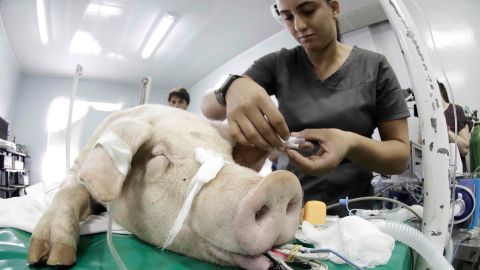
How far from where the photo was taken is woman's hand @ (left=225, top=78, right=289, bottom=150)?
0.59 m

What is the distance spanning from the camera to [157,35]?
15.8 ft

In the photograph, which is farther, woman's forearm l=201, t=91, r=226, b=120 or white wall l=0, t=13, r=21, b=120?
white wall l=0, t=13, r=21, b=120

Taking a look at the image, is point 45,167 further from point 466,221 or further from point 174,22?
point 466,221

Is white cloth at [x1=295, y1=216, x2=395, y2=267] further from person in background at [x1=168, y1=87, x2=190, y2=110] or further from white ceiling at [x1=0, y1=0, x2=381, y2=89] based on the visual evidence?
white ceiling at [x1=0, y1=0, x2=381, y2=89]

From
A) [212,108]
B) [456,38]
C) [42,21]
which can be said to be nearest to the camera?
[212,108]

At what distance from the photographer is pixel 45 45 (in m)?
5.30

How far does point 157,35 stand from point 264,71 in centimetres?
414

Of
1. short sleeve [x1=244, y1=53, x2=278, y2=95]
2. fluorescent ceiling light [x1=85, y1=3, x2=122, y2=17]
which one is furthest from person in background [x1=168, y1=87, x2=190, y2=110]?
fluorescent ceiling light [x1=85, y1=3, x2=122, y2=17]

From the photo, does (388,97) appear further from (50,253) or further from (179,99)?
(179,99)

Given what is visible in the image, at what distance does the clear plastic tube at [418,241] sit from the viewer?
1.66 ft

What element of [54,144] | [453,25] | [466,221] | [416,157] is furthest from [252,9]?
[54,144]

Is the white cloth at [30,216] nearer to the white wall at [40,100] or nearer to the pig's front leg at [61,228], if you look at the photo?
the pig's front leg at [61,228]

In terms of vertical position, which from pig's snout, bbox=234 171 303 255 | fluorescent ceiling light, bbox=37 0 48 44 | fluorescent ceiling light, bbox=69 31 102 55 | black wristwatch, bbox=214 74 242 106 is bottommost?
pig's snout, bbox=234 171 303 255

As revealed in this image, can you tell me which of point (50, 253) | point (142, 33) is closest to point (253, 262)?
point (50, 253)
